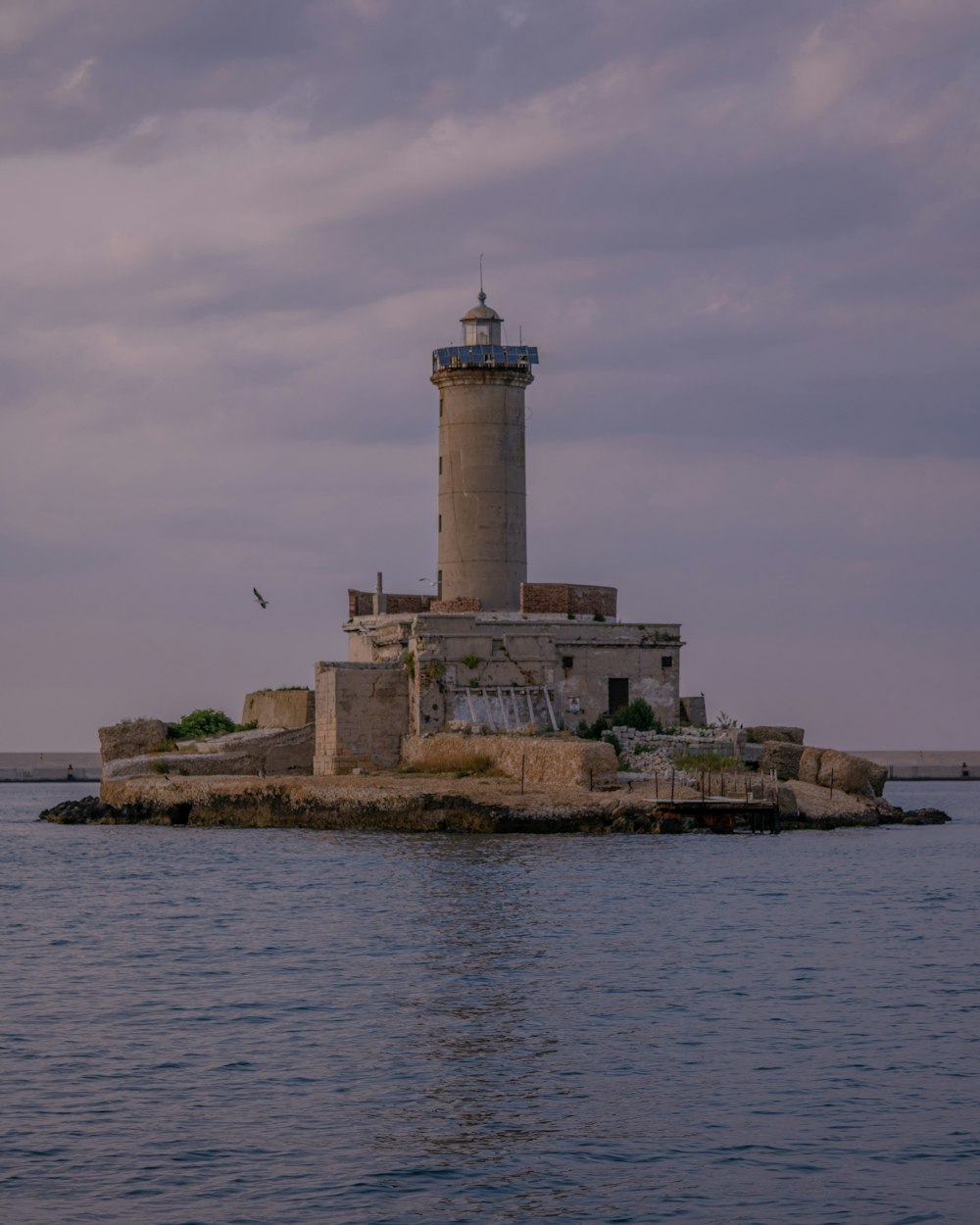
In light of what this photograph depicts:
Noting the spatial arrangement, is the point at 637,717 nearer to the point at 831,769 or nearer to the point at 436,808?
the point at 831,769

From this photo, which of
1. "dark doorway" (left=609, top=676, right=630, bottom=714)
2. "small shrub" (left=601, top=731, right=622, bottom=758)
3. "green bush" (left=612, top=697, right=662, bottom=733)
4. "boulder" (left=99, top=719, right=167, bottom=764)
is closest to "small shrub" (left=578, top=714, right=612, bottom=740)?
"small shrub" (left=601, top=731, right=622, bottom=758)

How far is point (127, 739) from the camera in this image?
55.9m

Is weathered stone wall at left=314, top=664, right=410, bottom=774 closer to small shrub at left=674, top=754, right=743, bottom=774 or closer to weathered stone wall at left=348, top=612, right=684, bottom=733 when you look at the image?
weathered stone wall at left=348, top=612, right=684, bottom=733

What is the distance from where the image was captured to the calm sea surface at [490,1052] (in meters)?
12.8

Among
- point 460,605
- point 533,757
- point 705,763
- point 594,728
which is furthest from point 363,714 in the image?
point 705,763

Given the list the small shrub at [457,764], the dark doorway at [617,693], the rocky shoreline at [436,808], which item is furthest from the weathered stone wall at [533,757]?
the dark doorway at [617,693]

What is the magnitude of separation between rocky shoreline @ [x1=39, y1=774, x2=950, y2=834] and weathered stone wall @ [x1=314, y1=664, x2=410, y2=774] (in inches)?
68.7

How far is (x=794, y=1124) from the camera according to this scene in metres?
14.6

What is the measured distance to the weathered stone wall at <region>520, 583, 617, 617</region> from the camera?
51.8m

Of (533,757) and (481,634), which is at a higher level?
(481,634)

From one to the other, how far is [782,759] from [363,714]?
10.8m

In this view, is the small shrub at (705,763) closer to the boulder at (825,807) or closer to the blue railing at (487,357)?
the boulder at (825,807)

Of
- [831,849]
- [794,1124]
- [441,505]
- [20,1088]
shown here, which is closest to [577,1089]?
[794,1124]

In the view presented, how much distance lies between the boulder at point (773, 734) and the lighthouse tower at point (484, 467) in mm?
7429
